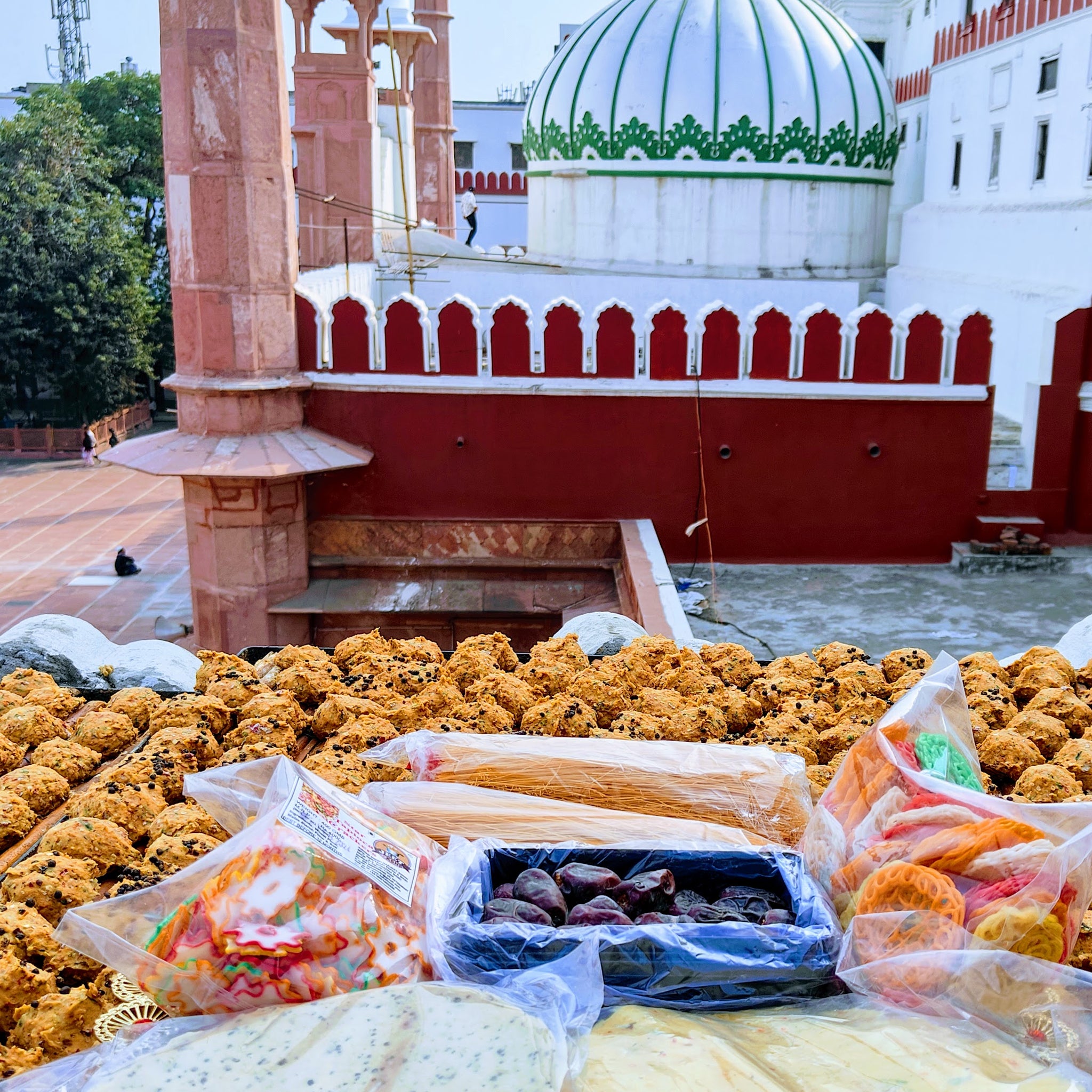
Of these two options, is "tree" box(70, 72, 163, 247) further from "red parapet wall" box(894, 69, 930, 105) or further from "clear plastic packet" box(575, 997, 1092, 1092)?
"clear plastic packet" box(575, 997, 1092, 1092)

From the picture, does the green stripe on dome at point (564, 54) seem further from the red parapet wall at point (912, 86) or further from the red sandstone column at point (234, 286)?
the red sandstone column at point (234, 286)

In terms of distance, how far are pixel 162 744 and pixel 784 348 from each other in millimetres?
6524

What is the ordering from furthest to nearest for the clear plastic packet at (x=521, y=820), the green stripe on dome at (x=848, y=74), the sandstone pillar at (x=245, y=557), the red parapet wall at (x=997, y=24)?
1. the green stripe on dome at (x=848, y=74)
2. the red parapet wall at (x=997, y=24)
3. the sandstone pillar at (x=245, y=557)
4. the clear plastic packet at (x=521, y=820)

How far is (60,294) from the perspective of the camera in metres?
21.6

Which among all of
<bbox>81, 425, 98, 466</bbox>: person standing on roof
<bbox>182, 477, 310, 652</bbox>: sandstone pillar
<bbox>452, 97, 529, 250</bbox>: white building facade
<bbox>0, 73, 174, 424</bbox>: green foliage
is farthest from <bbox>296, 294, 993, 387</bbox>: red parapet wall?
<bbox>452, 97, 529, 250</bbox>: white building facade

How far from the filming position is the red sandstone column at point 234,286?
777 cm

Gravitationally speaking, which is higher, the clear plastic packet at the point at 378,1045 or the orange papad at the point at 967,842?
the orange papad at the point at 967,842

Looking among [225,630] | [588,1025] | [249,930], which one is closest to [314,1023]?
[249,930]

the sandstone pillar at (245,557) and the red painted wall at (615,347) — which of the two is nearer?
the sandstone pillar at (245,557)

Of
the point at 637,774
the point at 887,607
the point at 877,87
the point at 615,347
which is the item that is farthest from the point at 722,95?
the point at 637,774

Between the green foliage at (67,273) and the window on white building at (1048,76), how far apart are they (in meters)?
17.3

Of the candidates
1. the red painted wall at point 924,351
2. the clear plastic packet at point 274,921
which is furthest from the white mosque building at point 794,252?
the clear plastic packet at point 274,921

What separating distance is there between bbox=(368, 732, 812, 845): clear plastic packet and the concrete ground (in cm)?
376

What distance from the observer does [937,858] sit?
1.98 meters
